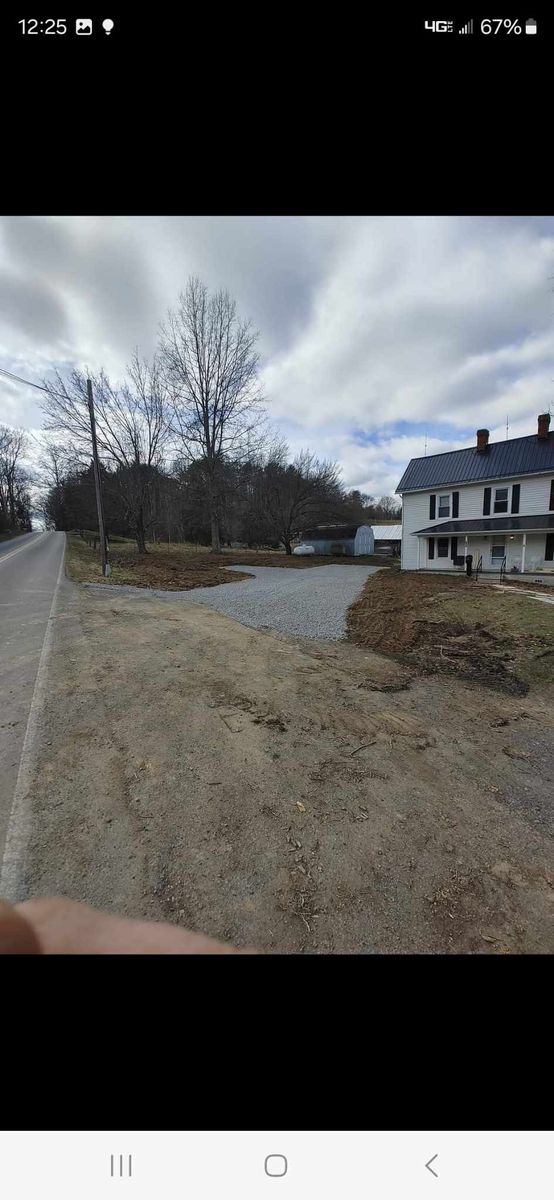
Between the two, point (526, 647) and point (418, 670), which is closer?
point (418, 670)

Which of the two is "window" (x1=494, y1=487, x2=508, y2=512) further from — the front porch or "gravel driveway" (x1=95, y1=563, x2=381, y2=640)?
"gravel driveway" (x1=95, y1=563, x2=381, y2=640)

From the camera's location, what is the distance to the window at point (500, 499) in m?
16.7

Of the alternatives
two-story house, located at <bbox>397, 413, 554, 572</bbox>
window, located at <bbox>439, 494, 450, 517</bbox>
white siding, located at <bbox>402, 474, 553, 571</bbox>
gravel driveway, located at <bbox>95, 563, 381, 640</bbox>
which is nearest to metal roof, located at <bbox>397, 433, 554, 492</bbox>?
two-story house, located at <bbox>397, 413, 554, 572</bbox>

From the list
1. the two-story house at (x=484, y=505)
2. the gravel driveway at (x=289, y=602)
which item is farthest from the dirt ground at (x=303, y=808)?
the two-story house at (x=484, y=505)

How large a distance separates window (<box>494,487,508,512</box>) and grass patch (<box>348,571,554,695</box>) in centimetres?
999

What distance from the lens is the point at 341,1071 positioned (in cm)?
65

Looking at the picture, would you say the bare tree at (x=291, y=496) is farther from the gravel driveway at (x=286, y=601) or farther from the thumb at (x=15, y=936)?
the thumb at (x=15, y=936)

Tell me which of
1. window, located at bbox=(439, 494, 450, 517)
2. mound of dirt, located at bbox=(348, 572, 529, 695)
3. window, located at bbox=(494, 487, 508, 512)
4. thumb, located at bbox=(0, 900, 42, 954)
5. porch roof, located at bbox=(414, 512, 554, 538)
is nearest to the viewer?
thumb, located at bbox=(0, 900, 42, 954)

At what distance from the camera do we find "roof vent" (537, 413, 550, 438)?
1614cm

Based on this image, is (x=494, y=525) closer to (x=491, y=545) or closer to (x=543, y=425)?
(x=491, y=545)

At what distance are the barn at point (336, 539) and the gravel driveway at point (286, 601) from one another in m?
18.4
